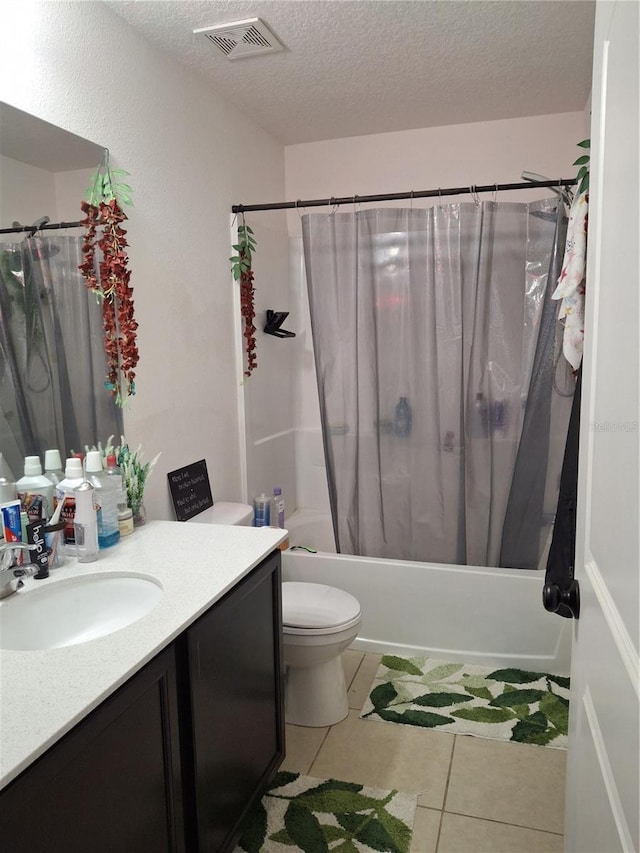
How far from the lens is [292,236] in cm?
339

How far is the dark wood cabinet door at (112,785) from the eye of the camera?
2.85 feet

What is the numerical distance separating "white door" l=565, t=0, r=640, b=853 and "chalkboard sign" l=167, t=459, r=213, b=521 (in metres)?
1.54

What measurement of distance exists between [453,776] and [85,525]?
4.69 ft

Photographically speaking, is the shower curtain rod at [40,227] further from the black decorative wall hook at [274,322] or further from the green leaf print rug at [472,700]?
the green leaf print rug at [472,700]

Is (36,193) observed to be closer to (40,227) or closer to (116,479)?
(40,227)

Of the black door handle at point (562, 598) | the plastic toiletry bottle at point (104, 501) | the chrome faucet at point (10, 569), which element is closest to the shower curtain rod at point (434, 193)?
the plastic toiletry bottle at point (104, 501)

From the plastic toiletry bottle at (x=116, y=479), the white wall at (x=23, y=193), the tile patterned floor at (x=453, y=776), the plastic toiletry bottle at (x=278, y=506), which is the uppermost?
the white wall at (x=23, y=193)

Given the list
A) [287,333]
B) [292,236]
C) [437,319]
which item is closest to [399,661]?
[437,319]

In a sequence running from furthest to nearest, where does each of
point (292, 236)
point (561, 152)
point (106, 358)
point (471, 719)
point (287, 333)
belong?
point (292, 236) < point (287, 333) < point (561, 152) < point (471, 719) < point (106, 358)

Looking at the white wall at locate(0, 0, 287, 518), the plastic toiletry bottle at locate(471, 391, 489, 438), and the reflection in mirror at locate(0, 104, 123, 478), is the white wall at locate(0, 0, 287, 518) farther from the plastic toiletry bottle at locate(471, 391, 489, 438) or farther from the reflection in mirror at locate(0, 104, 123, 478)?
the plastic toiletry bottle at locate(471, 391, 489, 438)

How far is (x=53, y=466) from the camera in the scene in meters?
1.69

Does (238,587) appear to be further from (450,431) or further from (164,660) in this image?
(450,431)

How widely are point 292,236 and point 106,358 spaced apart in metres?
1.82

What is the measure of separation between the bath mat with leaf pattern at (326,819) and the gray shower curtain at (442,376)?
109 cm
